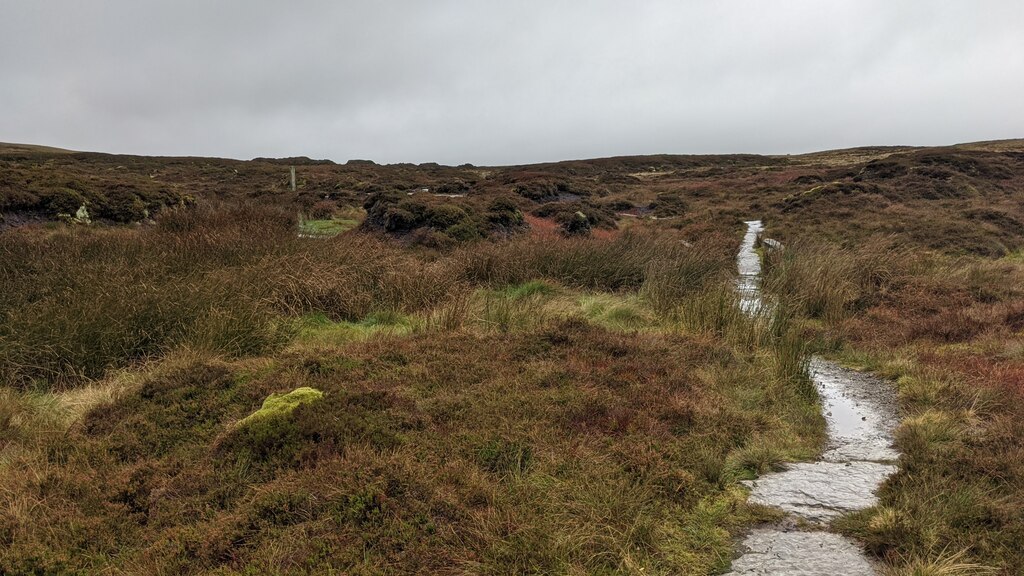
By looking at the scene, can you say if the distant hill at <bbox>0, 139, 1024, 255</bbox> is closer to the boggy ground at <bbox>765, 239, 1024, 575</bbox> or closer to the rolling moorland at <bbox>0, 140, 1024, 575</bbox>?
the boggy ground at <bbox>765, 239, 1024, 575</bbox>

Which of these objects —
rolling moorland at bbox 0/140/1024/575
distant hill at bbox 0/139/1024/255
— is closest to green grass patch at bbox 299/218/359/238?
distant hill at bbox 0/139/1024/255

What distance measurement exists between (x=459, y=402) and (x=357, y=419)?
95 cm

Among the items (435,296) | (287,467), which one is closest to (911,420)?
(287,467)

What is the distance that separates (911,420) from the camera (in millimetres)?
5023

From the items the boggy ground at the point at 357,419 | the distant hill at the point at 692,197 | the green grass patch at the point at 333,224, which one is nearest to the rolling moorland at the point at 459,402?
the boggy ground at the point at 357,419

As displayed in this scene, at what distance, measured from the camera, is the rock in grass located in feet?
13.8

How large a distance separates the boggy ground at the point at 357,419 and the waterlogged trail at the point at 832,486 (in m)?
0.19

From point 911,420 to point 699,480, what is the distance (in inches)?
101

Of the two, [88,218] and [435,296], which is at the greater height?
[88,218]

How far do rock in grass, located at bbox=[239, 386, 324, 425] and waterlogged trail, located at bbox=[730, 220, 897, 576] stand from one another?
3.29 meters

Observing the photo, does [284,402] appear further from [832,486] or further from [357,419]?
[832,486]

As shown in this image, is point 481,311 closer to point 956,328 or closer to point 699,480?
point 699,480

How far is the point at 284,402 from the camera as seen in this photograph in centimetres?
440

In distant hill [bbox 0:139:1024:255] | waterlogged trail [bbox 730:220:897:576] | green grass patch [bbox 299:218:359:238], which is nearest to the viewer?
waterlogged trail [bbox 730:220:897:576]
